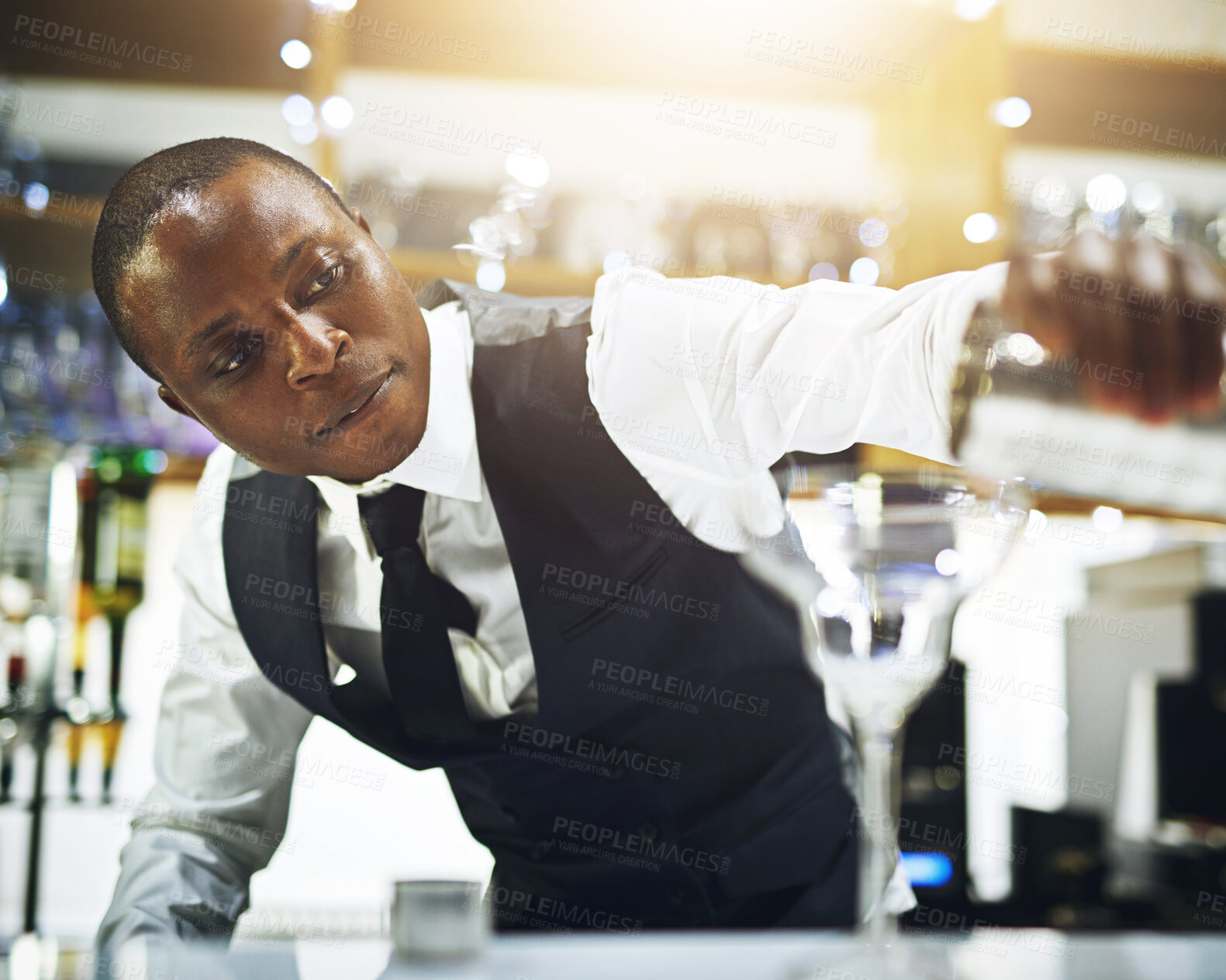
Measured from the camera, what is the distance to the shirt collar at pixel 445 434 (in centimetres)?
53

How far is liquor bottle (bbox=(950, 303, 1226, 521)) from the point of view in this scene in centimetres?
28

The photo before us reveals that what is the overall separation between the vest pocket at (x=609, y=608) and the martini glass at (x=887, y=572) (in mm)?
Answer: 159

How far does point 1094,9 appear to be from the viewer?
96 cm

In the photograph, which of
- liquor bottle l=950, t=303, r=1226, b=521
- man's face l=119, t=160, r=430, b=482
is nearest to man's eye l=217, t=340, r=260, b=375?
man's face l=119, t=160, r=430, b=482

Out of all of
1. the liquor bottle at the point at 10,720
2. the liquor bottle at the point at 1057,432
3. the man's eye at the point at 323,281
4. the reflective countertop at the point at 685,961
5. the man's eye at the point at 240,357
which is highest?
the man's eye at the point at 323,281

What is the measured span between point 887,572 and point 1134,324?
4.9 inches

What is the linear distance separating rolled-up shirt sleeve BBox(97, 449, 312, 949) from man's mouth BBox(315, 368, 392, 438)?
0.13 metres

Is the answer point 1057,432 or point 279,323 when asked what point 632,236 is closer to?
point 279,323

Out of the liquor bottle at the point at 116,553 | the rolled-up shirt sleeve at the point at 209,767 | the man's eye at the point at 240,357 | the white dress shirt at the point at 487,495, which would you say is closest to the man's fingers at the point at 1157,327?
the white dress shirt at the point at 487,495

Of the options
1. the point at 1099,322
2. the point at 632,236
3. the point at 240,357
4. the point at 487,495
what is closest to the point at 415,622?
the point at 487,495

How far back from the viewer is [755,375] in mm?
466

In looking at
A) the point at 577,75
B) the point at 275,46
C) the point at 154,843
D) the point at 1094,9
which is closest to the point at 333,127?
the point at 275,46

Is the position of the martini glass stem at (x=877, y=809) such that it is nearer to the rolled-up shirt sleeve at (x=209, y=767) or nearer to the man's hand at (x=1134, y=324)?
the man's hand at (x=1134, y=324)

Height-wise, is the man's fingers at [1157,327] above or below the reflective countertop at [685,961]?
above
